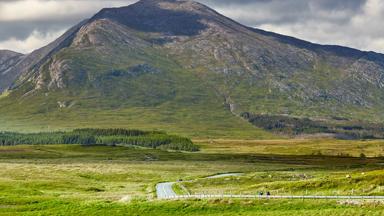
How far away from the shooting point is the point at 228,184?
135125 millimetres

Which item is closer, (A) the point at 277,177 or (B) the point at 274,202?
(B) the point at 274,202

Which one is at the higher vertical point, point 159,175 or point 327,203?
point 327,203

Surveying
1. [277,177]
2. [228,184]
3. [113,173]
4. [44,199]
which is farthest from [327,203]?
[113,173]

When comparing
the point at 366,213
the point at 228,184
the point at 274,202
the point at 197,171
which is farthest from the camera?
the point at 197,171

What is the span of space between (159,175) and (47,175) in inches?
1453

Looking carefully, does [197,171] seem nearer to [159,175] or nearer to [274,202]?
[159,175]

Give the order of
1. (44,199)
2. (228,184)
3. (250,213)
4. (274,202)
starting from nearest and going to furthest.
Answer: (250,213) → (274,202) → (44,199) → (228,184)

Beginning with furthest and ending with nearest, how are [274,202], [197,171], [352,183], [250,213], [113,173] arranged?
[197,171]
[113,173]
[352,183]
[274,202]
[250,213]

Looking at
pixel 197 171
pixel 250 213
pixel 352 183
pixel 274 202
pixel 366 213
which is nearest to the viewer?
pixel 366 213

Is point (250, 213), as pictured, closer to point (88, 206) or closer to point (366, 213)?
point (366, 213)

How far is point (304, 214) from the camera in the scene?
61750 mm

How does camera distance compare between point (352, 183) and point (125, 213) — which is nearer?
point (125, 213)

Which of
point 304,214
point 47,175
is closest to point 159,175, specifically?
point 47,175

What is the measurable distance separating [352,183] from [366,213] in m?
35.5
